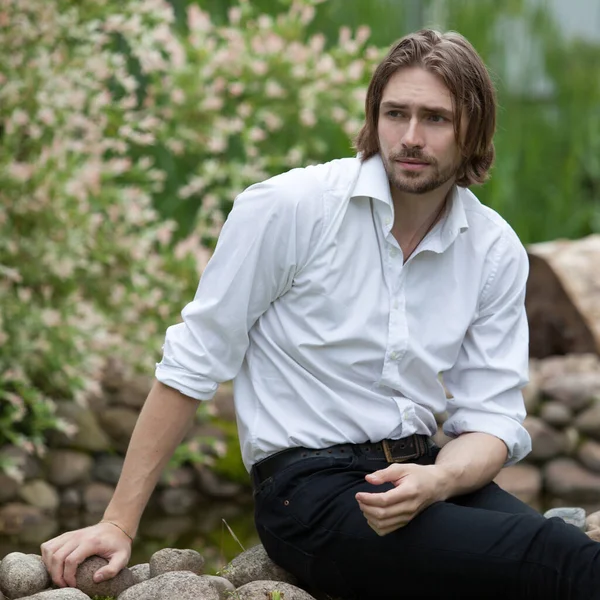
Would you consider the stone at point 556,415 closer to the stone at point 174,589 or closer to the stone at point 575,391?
the stone at point 575,391

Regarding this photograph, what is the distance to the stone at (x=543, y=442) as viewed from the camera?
542 centimetres

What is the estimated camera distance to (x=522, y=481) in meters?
5.29

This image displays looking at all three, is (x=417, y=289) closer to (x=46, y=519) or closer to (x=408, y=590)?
(x=408, y=590)

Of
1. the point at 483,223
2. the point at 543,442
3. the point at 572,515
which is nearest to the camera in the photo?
the point at 483,223

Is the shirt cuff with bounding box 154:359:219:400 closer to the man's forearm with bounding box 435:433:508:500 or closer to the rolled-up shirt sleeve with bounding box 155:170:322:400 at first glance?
the rolled-up shirt sleeve with bounding box 155:170:322:400

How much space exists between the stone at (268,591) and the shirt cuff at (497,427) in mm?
488

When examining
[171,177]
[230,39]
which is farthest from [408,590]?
[171,177]

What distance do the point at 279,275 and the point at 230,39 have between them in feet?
10.7

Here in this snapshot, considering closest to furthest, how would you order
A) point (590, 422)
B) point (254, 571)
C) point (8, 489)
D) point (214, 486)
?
1. point (254, 571)
2. point (8, 489)
3. point (214, 486)
4. point (590, 422)

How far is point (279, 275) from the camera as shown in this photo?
2279 millimetres

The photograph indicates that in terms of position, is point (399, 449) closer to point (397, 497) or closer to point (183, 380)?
point (397, 497)

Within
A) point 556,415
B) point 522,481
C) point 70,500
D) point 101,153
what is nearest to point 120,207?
point 101,153

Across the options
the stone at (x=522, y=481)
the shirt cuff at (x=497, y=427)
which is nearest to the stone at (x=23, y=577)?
the shirt cuff at (x=497, y=427)

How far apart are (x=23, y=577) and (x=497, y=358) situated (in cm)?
103
